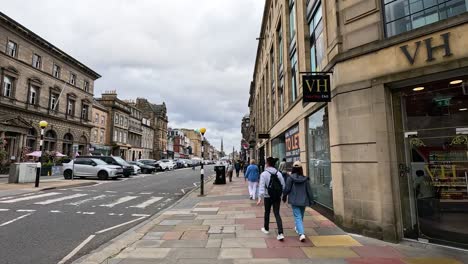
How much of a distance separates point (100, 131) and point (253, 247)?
52.2m

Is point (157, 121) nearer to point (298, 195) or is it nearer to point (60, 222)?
point (60, 222)

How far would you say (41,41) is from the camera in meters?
35.4

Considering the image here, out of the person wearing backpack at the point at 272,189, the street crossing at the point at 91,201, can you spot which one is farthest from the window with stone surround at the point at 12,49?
the person wearing backpack at the point at 272,189

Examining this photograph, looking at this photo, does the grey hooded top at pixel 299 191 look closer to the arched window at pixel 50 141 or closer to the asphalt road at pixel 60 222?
the asphalt road at pixel 60 222

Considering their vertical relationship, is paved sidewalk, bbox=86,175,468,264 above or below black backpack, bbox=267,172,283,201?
below

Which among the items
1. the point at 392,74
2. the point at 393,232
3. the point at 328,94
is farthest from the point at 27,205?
the point at 392,74

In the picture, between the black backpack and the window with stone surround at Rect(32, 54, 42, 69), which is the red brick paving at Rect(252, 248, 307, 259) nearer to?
the black backpack

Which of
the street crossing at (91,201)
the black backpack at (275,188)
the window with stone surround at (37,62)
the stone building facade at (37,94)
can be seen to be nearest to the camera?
the black backpack at (275,188)

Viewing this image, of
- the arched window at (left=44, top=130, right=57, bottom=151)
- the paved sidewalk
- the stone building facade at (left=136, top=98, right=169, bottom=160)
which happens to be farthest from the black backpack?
the stone building facade at (left=136, top=98, right=169, bottom=160)

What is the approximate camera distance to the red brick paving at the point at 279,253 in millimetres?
5184

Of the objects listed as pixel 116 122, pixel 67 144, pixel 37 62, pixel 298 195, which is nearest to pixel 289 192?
pixel 298 195

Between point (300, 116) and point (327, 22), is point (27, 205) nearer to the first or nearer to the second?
point (300, 116)

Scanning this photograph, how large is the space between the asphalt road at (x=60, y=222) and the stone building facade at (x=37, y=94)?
53.2 ft

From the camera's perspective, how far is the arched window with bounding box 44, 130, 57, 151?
37062mm
